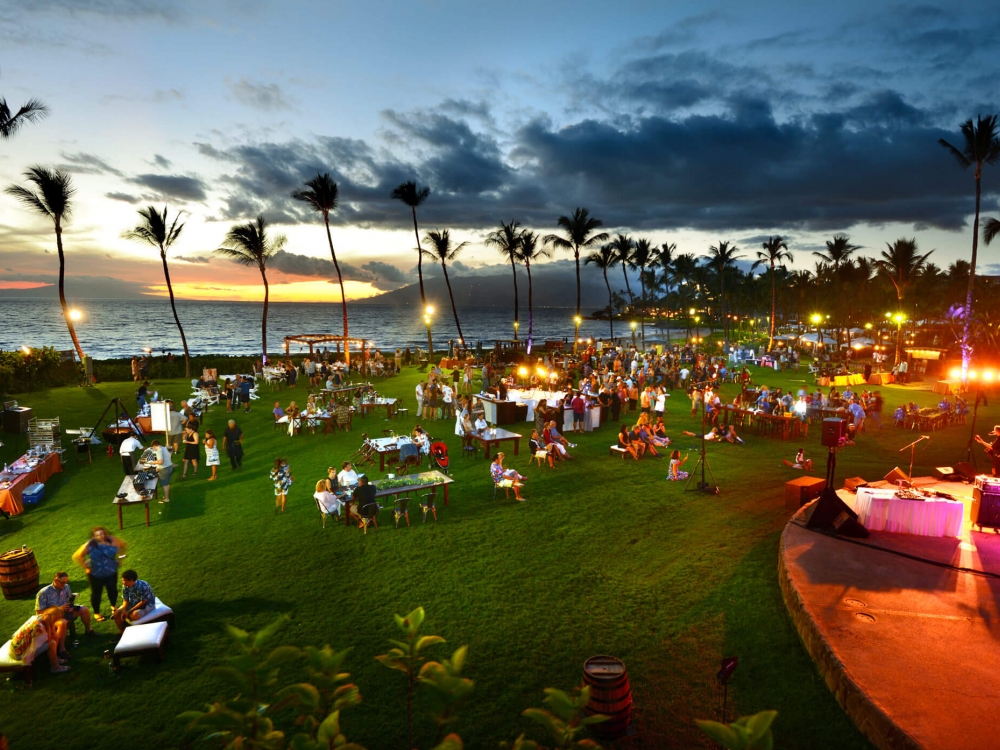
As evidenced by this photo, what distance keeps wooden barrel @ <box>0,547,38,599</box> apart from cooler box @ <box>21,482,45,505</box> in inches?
190

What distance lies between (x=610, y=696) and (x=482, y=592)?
129 inches

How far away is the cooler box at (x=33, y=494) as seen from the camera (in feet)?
40.8

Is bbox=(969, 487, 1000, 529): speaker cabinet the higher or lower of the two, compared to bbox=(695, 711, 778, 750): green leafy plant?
lower

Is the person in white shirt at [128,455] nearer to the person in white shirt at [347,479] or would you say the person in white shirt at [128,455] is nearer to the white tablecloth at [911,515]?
the person in white shirt at [347,479]

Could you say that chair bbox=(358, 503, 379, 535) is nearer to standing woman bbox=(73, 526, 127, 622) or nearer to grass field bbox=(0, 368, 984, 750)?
grass field bbox=(0, 368, 984, 750)

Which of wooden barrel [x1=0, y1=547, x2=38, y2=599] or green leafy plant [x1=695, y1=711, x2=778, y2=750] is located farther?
wooden barrel [x1=0, y1=547, x2=38, y2=599]

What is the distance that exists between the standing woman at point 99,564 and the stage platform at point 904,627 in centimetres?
947

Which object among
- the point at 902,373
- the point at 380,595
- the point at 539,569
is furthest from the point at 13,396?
the point at 902,373

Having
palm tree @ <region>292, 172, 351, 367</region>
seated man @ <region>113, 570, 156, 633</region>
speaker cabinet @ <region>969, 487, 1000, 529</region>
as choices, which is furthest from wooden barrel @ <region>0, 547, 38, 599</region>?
palm tree @ <region>292, 172, 351, 367</region>

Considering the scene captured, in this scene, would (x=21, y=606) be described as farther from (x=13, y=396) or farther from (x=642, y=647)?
(x=13, y=396)

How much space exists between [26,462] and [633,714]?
15.3 m

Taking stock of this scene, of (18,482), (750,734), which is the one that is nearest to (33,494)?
(18,482)

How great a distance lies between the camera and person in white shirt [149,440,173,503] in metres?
12.6

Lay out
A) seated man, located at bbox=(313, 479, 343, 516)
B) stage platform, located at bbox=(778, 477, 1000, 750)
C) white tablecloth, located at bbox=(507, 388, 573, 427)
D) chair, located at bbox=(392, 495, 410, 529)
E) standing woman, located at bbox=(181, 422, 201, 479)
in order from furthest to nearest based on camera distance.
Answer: white tablecloth, located at bbox=(507, 388, 573, 427)
standing woman, located at bbox=(181, 422, 201, 479)
seated man, located at bbox=(313, 479, 343, 516)
chair, located at bbox=(392, 495, 410, 529)
stage platform, located at bbox=(778, 477, 1000, 750)
